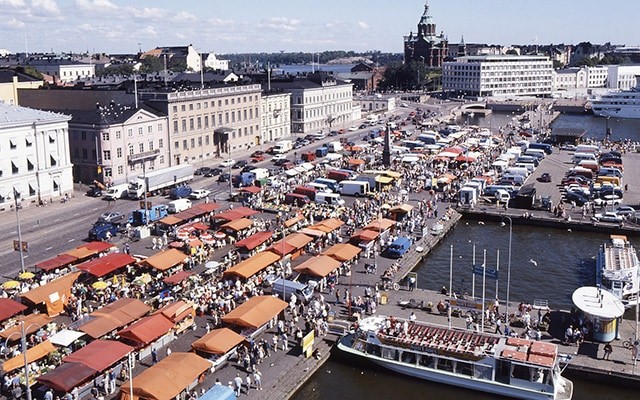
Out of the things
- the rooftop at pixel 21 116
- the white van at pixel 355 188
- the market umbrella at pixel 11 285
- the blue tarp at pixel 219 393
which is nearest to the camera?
the blue tarp at pixel 219 393

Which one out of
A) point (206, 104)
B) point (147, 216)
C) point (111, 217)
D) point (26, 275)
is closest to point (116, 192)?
point (111, 217)

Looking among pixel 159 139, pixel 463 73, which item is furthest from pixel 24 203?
pixel 463 73

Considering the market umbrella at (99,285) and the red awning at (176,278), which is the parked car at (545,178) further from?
the market umbrella at (99,285)

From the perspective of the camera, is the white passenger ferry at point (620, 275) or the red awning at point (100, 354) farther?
the white passenger ferry at point (620, 275)

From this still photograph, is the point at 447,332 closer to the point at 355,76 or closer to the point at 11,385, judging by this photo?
the point at 11,385

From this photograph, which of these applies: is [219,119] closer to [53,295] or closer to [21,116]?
[21,116]

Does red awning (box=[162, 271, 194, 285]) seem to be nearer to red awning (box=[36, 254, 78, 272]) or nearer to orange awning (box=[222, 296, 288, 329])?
orange awning (box=[222, 296, 288, 329])

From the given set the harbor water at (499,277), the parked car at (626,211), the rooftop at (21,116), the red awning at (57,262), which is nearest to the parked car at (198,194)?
the rooftop at (21,116)
